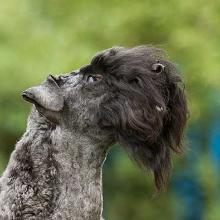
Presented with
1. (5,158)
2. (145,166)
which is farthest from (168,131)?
(5,158)

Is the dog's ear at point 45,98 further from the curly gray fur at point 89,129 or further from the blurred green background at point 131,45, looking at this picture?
the blurred green background at point 131,45

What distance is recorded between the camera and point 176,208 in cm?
1406

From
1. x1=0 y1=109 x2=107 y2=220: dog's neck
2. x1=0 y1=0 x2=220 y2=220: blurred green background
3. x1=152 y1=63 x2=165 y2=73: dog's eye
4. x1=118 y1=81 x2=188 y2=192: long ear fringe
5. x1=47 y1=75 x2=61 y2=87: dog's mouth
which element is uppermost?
x1=0 y1=0 x2=220 y2=220: blurred green background

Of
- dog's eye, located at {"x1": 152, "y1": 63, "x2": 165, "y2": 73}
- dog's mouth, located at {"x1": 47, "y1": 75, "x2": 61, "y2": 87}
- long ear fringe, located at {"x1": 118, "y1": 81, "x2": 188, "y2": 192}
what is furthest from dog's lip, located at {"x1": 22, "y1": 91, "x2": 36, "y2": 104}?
dog's eye, located at {"x1": 152, "y1": 63, "x2": 165, "y2": 73}

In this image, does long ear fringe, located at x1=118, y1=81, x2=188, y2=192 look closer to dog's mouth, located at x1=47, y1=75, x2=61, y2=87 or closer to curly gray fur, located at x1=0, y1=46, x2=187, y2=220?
curly gray fur, located at x1=0, y1=46, x2=187, y2=220

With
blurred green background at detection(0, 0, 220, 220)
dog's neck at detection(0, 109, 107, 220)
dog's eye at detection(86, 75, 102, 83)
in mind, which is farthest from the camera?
blurred green background at detection(0, 0, 220, 220)

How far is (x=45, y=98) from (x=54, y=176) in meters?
0.30

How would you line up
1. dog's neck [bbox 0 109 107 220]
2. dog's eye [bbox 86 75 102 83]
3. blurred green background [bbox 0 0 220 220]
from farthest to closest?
blurred green background [bbox 0 0 220 220] < dog's eye [bbox 86 75 102 83] < dog's neck [bbox 0 109 107 220]

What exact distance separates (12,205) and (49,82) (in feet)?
1.70

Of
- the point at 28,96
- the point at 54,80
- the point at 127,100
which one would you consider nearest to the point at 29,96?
the point at 28,96

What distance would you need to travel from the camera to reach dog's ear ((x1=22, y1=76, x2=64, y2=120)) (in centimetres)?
414

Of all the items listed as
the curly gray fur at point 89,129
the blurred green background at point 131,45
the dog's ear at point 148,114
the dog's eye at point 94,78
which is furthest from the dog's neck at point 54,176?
the blurred green background at point 131,45

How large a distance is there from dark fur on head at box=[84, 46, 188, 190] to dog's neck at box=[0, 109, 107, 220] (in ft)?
0.42

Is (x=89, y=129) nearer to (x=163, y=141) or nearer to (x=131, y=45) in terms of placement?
(x=163, y=141)
